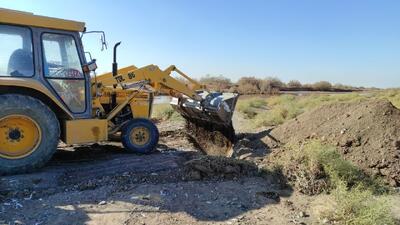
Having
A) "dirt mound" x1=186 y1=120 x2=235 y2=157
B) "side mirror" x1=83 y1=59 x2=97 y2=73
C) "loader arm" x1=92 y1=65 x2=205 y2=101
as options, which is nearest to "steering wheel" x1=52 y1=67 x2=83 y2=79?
"side mirror" x1=83 y1=59 x2=97 y2=73

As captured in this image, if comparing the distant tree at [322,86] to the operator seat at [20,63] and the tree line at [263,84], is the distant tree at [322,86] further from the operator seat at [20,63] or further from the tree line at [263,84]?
the operator seat at [20,63]

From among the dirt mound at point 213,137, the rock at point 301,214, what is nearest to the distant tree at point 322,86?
the dirt mound at point 213,137

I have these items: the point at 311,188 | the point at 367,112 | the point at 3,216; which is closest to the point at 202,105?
the point at 367,112

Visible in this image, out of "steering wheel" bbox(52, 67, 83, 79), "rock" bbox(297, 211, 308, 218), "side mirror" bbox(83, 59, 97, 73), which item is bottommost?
"rock" bbox(297, 211, 308, 218)

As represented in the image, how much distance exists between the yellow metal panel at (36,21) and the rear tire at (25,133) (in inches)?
50.7

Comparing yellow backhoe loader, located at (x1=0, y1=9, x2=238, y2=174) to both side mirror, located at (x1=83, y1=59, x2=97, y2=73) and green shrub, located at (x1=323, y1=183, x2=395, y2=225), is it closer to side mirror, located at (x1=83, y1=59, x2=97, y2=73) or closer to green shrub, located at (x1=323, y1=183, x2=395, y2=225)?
side mirror, located at (x1=83, y1=59, x2=97, y2=73)

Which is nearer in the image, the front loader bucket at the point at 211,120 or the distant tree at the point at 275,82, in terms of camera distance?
the front loader bucket at the point at 211,120

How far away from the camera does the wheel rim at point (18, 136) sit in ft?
26.4

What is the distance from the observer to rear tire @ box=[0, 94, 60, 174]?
7.92 metres

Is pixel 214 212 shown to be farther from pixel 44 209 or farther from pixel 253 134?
pixel 253 134

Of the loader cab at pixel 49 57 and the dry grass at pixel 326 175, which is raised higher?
the loader cab at pixel 49 57

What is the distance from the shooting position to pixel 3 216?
6188 mm

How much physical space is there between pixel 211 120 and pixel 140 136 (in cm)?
262

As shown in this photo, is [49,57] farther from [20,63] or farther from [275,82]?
[275,82]
